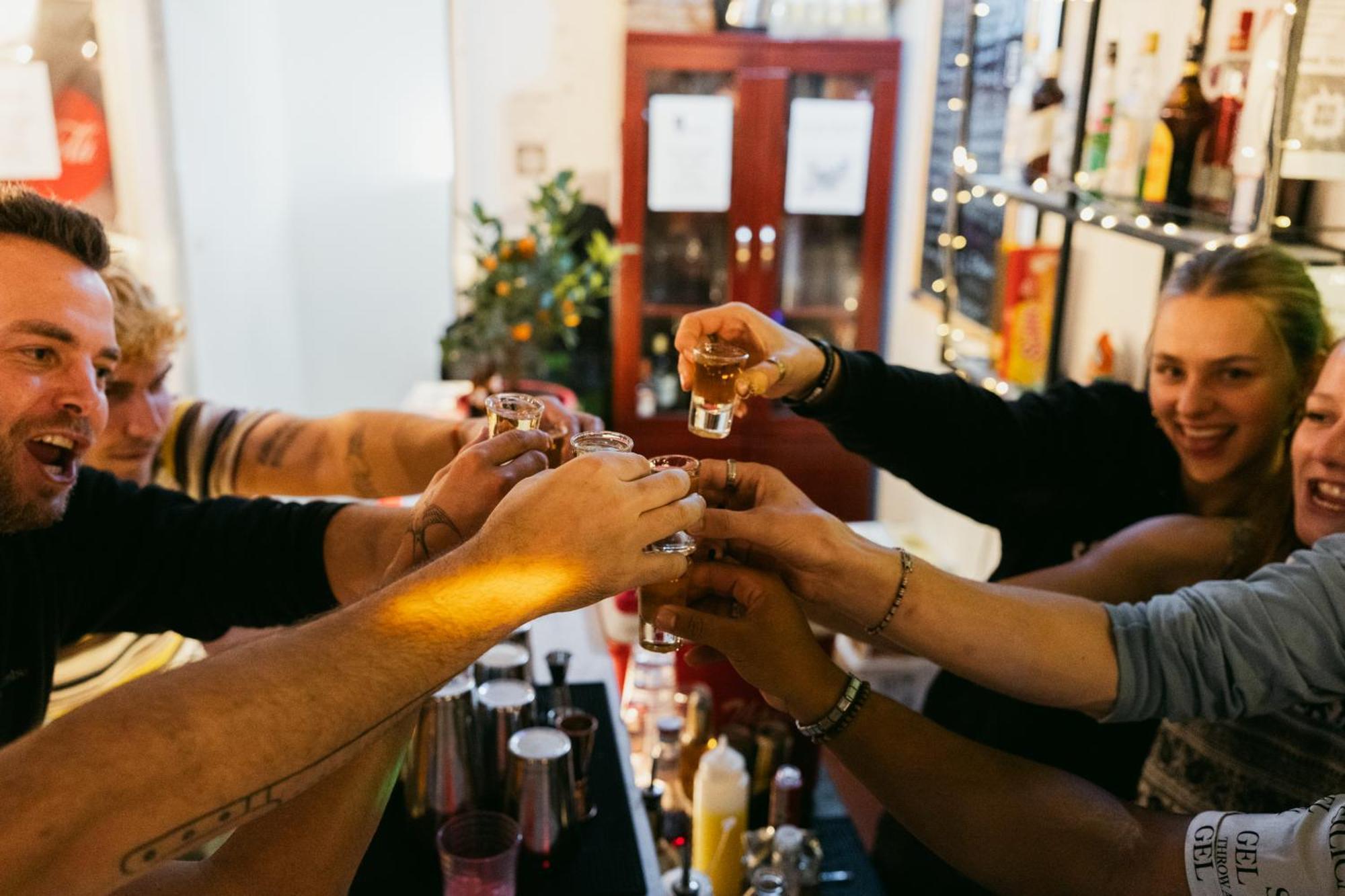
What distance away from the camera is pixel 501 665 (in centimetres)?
158

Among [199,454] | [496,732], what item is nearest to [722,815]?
[496,732]

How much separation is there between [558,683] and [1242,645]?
923mm

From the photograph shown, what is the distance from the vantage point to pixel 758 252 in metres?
4.46

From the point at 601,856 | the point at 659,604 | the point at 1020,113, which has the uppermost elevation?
the point at 1020,113

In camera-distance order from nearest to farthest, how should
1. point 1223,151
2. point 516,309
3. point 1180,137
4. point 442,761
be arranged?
point 442,761 → point 1223,151 → point 1180,137 → point 516,309

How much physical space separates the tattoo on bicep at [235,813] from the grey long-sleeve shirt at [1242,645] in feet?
2.68

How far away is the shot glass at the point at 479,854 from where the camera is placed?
124cm

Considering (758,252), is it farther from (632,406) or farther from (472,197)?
(472,197)

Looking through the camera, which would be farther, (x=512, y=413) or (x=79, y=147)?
(x=79, y=147)

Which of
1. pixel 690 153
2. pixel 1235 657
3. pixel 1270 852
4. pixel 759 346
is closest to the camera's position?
pixel 1270 852

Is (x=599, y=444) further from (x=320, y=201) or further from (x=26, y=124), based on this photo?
(x=320, y=201)

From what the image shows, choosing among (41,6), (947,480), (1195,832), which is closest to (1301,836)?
(1195,832)

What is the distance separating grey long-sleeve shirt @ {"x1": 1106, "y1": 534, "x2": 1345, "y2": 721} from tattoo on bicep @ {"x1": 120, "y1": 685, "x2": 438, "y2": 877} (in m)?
0.82

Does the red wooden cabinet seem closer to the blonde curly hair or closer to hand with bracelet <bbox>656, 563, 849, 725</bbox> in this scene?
the blonde curly hair
